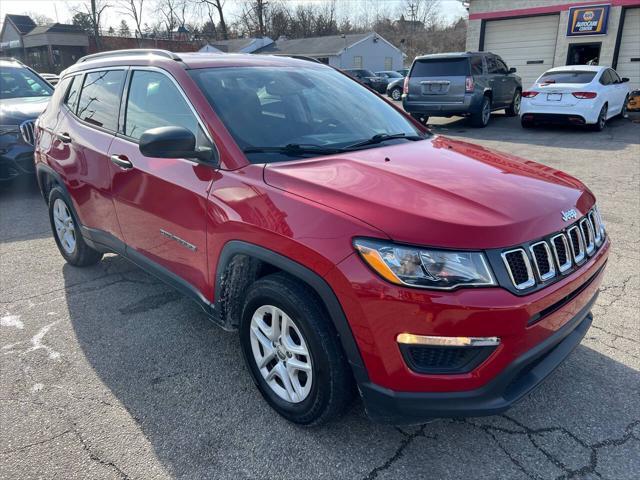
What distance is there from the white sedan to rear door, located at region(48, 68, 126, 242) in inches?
435

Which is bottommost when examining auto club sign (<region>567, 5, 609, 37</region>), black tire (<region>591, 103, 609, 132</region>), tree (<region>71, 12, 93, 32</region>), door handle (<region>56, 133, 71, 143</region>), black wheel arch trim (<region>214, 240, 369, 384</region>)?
black tire (<region>591, 103, 609, 132</region>)

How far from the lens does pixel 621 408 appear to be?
2.60 meters

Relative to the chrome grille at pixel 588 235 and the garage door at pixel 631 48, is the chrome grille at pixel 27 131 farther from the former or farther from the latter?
the garage door at pixel 631 48

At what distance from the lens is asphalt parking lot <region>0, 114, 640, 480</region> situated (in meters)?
2.27

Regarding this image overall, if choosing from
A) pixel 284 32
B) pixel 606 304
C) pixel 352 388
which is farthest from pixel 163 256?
pixel 284 32

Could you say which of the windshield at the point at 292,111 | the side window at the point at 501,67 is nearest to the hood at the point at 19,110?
the windshield at the point at 292,111

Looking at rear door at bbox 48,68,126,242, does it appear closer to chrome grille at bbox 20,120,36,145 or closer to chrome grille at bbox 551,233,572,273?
chrome grille at bbox 551,233,572,273

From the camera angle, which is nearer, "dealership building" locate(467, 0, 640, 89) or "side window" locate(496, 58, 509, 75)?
"side window" locate(496, 58, 509, 75)

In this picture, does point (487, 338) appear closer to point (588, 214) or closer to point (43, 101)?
point (588, 214)

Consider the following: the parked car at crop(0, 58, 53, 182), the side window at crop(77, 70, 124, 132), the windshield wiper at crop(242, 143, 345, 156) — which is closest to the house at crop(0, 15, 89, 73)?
the parked car at crop(0, 58, 53, 182)

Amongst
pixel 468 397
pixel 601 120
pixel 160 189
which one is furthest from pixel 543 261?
pixel 601 120

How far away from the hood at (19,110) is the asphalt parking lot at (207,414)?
3.90 m

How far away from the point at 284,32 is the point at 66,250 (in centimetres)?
6591

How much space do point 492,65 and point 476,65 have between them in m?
1.27
